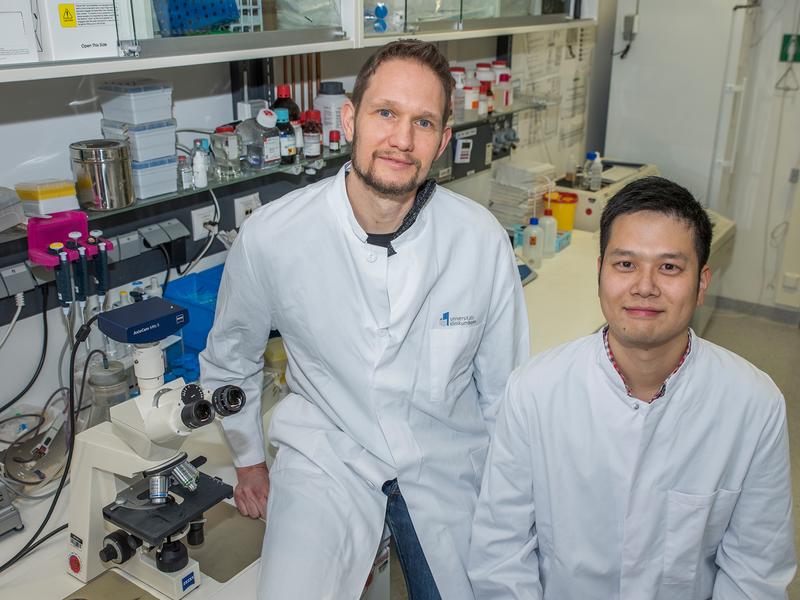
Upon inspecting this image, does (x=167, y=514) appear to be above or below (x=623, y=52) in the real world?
below

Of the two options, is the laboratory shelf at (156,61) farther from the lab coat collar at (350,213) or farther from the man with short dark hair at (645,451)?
the man with short dark hair at (645,451)

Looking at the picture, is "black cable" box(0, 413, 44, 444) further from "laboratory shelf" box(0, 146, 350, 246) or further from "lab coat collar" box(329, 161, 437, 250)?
"lab coat collar" box(329, 161, 437, 250)

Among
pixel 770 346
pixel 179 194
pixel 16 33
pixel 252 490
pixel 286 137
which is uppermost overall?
pixel 16 33

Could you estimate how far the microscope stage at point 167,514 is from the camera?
1.28 meters

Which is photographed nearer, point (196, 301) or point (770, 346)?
point (196, 301)

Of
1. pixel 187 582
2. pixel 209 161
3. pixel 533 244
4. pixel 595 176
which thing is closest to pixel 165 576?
pixel 187 582

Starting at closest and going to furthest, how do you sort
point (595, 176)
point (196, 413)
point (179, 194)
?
point (196, 413) < point (179, 194) < point (595, 176)

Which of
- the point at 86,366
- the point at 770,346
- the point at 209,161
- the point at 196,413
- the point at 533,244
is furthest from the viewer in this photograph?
the point at 770,346

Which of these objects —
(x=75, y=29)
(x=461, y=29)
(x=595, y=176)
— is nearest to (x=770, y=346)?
(x=595, y=176)

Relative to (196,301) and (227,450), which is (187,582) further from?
(196,301)

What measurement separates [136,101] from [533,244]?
5.27ft

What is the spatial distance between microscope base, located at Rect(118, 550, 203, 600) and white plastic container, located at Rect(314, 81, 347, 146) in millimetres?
1297

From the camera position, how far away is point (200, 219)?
6.98ft

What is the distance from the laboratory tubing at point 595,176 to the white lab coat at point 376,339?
1847 millimetres
